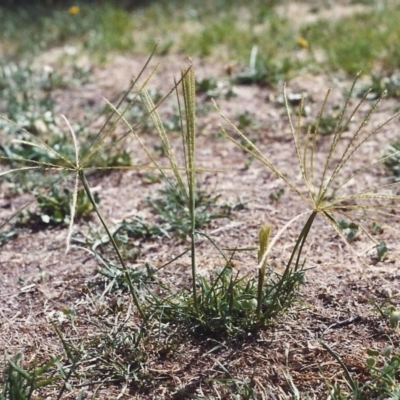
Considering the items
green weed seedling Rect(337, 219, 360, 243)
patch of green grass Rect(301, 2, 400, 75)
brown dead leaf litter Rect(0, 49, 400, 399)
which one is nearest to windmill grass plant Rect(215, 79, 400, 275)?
green weed seedling Rect(337, 219, 360, 243)

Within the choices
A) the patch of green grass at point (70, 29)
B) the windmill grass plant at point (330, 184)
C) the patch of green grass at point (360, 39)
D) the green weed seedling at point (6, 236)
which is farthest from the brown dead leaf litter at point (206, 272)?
the patch of green grass at point (70, 29)

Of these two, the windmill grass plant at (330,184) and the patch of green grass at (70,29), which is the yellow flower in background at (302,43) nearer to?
the patch of green grass at (70,29)

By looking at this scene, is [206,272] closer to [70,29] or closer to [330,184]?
[330,184]

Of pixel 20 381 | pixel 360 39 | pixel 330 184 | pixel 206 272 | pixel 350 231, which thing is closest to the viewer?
pixel 20 381

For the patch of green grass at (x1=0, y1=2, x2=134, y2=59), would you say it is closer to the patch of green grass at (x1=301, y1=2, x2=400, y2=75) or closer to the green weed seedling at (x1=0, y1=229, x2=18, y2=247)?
the patch of green grass at (x1=301, y1=2, x2=400, y2=75)

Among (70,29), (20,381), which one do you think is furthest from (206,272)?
(70,29)

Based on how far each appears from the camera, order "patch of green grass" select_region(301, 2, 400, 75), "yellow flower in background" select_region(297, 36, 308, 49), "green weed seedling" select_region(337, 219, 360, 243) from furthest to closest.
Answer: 1. "yellow flower in background" select_region(297, 36, 308, 49)
2. "patch of green grass" select_region(301, 2, 400, 75)
3. "green weed seedling" select_region(337, 219, 360, 243)
